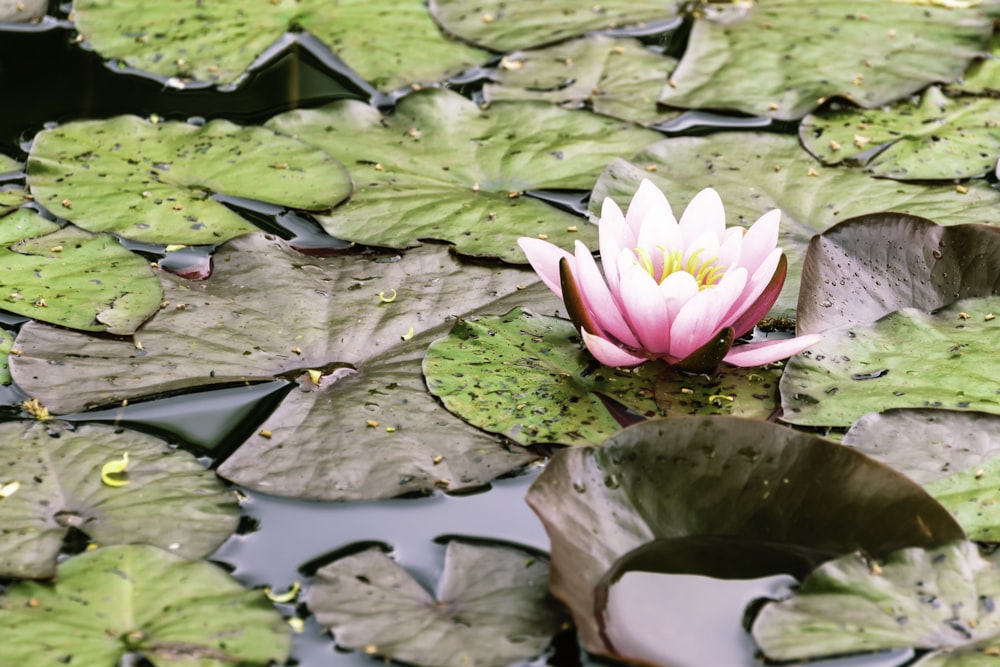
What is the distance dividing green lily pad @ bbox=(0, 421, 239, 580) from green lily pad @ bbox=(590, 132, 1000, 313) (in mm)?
1203

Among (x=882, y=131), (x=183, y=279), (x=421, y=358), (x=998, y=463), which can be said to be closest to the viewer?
(x=998, y=463)

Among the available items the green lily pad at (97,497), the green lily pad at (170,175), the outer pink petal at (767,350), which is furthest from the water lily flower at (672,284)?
the green lily pad at (170,175)

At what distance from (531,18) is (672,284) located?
1796 mm

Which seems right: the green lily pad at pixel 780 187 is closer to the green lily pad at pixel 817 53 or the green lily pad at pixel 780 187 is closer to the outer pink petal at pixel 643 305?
the green lily pad at pixel 817 53

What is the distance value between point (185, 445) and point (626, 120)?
1.62 m

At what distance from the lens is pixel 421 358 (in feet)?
7.05

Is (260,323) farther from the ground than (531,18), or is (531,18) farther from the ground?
(531,18)

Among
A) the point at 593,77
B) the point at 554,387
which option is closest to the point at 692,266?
the point at 554,387

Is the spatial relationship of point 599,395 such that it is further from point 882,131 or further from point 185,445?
point 882,131

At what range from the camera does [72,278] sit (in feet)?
7.63

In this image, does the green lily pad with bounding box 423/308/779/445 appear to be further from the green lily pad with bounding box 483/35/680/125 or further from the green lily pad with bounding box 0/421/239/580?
the green lily pad with bounding box 483/35/680/125

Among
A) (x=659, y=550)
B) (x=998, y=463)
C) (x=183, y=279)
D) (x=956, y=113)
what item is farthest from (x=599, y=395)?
(x=956, y=113)

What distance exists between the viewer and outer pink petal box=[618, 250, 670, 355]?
1.91 metres

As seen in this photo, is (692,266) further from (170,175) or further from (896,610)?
(170,175)
